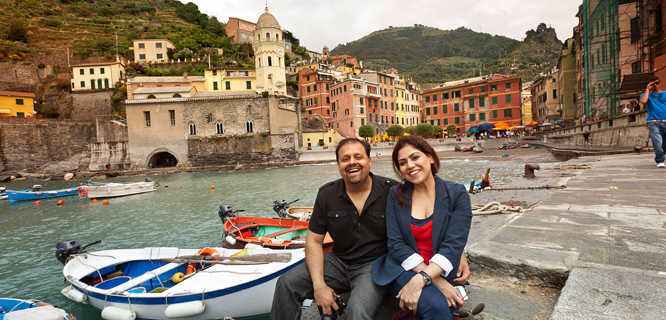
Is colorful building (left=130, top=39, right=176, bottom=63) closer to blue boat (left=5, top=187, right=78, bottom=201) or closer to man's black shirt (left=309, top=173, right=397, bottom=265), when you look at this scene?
blue boat (left=5, top=187, right=78, bottom=201)

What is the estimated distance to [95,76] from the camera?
1884 inches

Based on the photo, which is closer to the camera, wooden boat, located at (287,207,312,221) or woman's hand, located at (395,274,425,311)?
woman's hand, located at (395,274,425,311)

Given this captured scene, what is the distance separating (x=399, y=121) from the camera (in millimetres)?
54656

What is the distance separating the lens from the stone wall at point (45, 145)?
37.1 metres

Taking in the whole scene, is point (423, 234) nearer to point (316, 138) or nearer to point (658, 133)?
point (658, 133)

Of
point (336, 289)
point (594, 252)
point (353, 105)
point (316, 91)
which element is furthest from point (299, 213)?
point (316, 91)

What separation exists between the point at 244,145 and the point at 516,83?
37300 mm

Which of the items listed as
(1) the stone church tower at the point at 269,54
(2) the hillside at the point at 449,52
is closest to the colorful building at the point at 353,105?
(1) the stone church tower at the point at 269,54

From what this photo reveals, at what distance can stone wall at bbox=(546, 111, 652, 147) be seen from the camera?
1103 cm

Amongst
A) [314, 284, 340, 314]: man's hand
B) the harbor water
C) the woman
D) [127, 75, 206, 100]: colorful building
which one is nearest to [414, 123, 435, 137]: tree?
the harbor water

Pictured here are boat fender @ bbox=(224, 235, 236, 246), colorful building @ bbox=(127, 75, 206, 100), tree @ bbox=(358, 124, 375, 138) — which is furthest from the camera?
colorful building @ bbox=(127, 75, 206, 100)

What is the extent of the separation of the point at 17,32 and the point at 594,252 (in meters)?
77.7

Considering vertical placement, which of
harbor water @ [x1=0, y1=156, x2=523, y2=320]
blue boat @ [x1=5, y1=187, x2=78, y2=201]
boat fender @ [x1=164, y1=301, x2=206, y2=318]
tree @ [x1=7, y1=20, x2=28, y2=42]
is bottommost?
harbor water @ [x1=0, y1=156, x2=523, y2=320]

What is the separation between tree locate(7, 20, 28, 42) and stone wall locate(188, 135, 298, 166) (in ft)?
133
